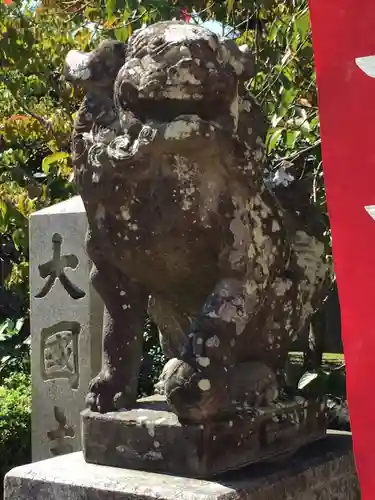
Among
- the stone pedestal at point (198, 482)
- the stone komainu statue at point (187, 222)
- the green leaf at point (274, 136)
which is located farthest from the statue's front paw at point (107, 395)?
the green leaf at point (274, 136)

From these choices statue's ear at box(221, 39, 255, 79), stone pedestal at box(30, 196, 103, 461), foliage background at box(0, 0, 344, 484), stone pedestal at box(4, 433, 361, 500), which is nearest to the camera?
A: stone pedestal at box(4, 433, 361, 500)

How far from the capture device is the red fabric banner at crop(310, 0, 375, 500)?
133 cm

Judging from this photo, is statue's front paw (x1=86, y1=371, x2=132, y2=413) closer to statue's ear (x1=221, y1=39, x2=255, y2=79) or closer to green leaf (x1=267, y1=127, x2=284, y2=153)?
statue's ear (x1=221, y1=39, x2=255, y2=79)

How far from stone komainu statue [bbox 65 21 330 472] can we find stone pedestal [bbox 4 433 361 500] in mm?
129

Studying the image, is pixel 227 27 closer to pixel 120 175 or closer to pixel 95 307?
pixel 95 307

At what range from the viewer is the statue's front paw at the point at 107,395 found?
171cm

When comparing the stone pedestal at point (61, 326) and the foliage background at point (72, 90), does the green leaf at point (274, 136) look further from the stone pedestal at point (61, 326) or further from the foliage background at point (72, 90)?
the stone pedestal at point (61, 326)

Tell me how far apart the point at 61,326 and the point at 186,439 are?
1.65 metres

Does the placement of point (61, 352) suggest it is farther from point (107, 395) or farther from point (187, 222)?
point (187, 222)

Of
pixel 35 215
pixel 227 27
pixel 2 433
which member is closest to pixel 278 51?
pixel 227 27

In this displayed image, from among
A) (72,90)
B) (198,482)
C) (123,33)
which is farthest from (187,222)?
(72,90)

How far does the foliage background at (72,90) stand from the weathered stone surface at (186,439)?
562 mm

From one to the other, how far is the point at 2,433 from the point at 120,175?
3101 mm

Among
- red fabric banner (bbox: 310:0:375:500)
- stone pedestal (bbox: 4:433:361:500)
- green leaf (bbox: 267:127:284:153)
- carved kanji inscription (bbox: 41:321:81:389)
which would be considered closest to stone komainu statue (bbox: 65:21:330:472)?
stone pedestal (bbox: 4:433:361:500)
